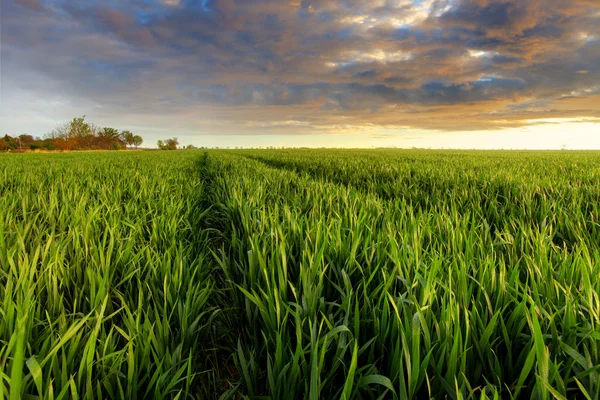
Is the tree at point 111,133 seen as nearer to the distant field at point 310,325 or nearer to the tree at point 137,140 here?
the tree at point 137,140

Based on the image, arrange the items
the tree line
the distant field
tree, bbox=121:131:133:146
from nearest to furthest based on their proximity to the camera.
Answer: the distant field < the tree line < tree, bbox=121:131:133:146

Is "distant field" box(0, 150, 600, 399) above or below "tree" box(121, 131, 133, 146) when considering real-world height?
below

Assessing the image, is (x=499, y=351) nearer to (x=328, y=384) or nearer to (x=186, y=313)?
(x=328, y=384)

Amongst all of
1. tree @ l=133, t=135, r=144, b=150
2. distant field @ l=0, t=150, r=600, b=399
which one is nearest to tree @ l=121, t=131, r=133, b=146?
tree @ l=133, t=135, r=144, b=150

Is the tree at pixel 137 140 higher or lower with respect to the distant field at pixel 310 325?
higher

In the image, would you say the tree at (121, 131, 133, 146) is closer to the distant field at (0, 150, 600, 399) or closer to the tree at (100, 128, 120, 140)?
the tree at (100, 128, 120, 140)

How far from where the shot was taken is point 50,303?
1.63 metres

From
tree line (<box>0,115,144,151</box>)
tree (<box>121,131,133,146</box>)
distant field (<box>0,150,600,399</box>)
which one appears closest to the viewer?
distant field (<box>0,150,600,399</box>)

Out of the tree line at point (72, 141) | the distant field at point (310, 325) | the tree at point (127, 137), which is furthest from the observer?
the tree at point (127, 137)

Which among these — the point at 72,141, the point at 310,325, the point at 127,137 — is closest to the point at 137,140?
the point at 127,137

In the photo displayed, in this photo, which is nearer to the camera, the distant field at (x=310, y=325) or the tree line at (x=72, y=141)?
the distant field at (x=310, y=325)

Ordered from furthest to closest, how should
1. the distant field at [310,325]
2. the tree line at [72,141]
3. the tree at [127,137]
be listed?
the tree at [127,137] < the tree line at [72,141] < the distant field at [310,325]

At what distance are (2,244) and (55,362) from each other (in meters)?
1.67

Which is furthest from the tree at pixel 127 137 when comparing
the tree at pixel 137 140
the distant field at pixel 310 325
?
the distant field at pixel 310 325
